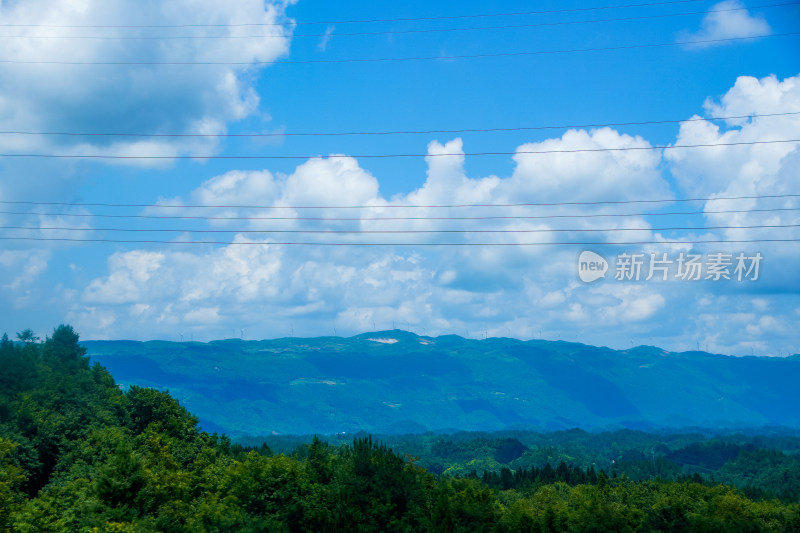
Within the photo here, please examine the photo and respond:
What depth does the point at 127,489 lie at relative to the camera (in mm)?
59938

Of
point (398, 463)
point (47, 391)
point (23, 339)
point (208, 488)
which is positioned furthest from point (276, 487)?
point (23, 339)

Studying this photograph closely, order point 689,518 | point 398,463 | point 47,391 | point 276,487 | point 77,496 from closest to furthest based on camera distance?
point 77,496, point 276,487, point 398,463, point 689,518, point 47,391

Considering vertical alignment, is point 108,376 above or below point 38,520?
above

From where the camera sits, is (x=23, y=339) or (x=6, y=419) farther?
(x=23, y=339)

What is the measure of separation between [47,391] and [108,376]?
124ft

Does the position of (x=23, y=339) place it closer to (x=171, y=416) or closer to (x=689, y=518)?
(x=171, y=416)

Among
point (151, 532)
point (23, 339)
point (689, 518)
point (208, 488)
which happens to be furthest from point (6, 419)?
point (689, 518)

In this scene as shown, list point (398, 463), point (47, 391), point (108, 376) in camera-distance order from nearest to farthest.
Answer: point (398, 463) → point (47, 391) → point (108, 376)

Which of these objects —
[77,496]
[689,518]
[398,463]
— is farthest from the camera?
[689,518]

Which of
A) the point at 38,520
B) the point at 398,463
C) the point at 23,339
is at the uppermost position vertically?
the point at 23,339

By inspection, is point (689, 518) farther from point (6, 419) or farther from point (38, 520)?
point (6, 419)

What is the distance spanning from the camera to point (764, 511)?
372 ft

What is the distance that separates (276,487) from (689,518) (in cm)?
5700

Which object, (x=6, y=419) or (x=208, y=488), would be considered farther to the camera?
(x=6, y=419)
